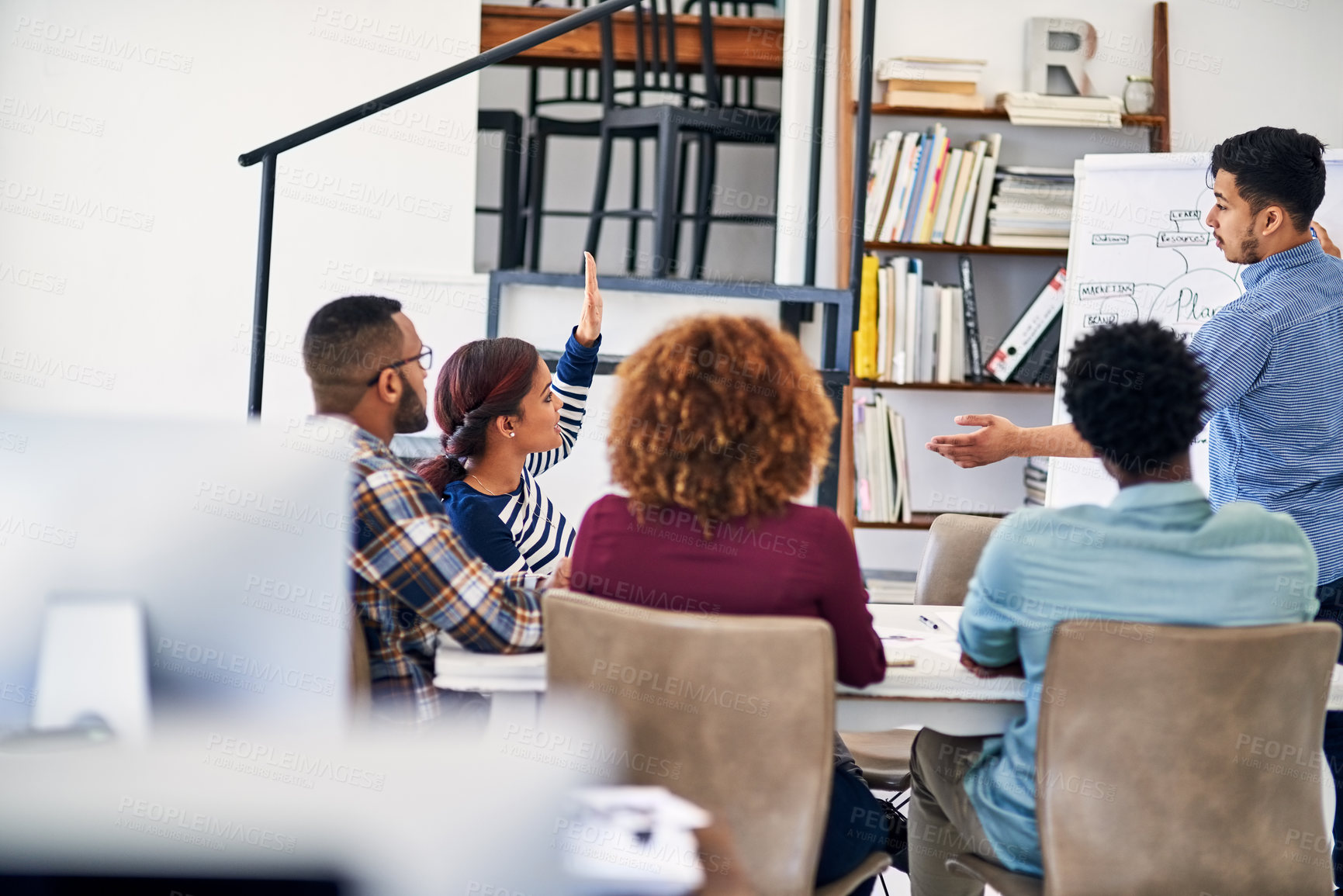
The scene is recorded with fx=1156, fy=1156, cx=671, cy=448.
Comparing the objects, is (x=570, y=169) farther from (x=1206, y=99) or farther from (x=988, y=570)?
(x=988, y=570)

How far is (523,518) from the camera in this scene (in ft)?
7.00

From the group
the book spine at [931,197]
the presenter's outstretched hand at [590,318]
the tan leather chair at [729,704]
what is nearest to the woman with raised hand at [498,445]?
the presenter's outstretched hand at [590,318]

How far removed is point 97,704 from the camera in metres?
0.72

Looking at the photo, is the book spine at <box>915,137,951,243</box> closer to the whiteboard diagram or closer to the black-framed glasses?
the whiteboard diagram

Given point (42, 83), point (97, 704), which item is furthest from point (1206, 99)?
point (97, 704)

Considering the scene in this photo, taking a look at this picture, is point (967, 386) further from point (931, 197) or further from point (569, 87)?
point (569, 87)

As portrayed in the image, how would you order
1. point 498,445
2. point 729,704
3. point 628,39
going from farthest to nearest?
point 628,39, point 498,445, point 729,704

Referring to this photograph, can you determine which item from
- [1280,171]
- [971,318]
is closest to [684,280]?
[971,318]

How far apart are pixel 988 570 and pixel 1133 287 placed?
2.26 m

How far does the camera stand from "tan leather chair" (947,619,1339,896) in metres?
1.37

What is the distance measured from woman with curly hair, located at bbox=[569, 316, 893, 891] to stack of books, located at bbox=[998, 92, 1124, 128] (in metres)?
2.67

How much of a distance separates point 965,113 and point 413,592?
302 cm

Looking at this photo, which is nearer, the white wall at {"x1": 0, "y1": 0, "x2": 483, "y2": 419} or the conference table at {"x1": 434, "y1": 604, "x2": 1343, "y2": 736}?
the conference table at {"x1": 434, "y1": 604, "x2": 1343, "y2": 736}

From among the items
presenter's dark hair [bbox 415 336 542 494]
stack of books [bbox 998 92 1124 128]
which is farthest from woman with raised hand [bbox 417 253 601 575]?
stack of books [bbox 998 92 1124 128]
